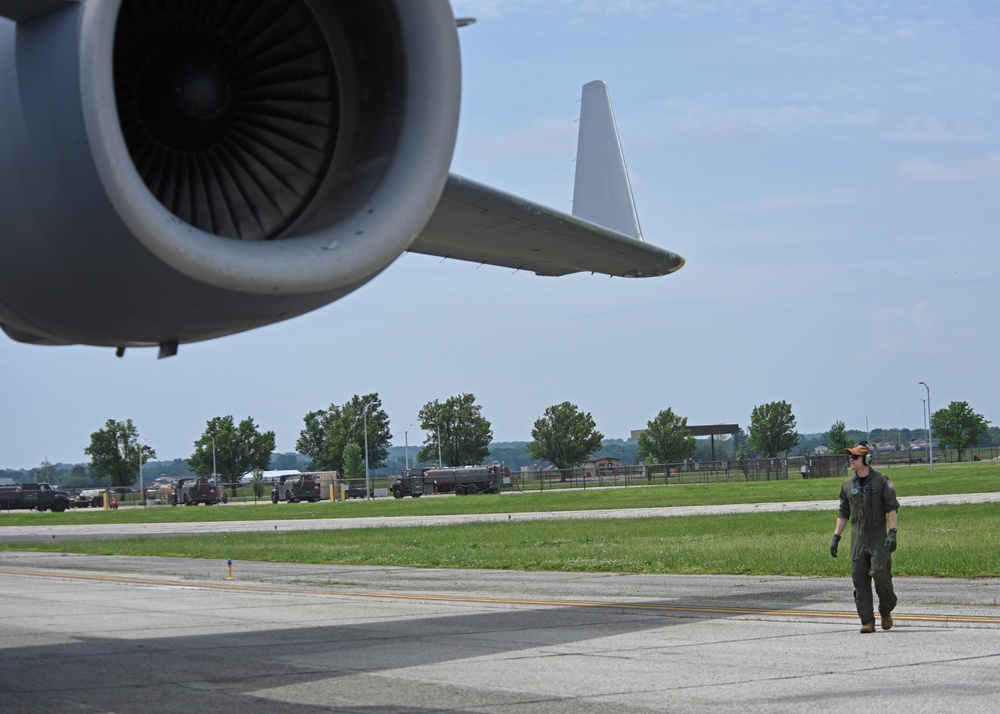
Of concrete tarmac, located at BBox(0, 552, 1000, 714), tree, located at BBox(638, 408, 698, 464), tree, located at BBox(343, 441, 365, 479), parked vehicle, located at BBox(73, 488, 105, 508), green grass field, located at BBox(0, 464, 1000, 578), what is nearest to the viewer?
concrete tarmac, located at BBox(0, 552, 1000, 714)

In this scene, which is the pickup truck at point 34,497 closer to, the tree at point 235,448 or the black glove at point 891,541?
the tree at point 235,448

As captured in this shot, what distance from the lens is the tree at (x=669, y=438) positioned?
428 ft

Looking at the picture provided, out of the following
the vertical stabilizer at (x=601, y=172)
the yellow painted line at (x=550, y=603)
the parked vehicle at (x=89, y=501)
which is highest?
the vertical stabilizer at (x=601, y=172)

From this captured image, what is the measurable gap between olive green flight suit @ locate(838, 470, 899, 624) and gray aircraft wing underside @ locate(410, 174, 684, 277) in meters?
4.03

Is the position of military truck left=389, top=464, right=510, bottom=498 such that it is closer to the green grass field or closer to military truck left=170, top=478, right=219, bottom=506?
military truck left=170, top=478, right=219, bottom=506

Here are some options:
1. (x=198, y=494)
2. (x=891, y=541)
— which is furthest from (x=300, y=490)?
(x=891, y=541)

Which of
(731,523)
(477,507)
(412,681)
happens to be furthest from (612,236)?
(477,507)

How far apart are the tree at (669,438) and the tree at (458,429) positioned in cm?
1903

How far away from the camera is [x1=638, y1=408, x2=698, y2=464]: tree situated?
130375 millimetres

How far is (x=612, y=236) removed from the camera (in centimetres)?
967

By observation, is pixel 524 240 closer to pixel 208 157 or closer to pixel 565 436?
pixel 208 157

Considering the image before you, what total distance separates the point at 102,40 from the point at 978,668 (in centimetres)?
876

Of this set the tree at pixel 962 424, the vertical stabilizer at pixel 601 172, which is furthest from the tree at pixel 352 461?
the vertical stabilizer at pixel 601 172

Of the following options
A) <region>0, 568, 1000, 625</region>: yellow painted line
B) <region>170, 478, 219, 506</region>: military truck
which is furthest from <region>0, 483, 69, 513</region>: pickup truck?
<region>0, 568, 1000, 625</region>: yellow painted line
